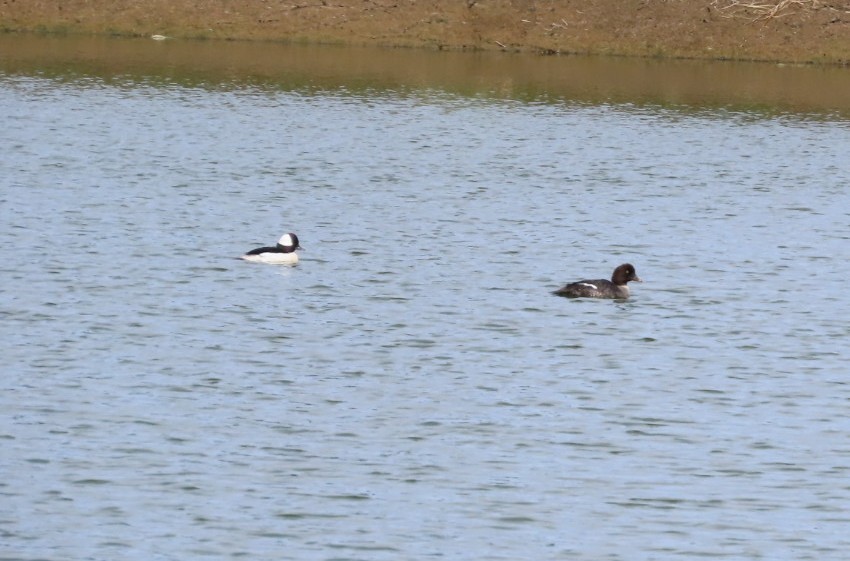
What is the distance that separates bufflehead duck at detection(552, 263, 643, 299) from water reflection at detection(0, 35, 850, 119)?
31.7 meters

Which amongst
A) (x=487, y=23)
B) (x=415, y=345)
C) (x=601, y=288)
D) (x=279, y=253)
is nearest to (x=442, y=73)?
(x=487, y=23)

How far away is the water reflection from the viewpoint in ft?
201

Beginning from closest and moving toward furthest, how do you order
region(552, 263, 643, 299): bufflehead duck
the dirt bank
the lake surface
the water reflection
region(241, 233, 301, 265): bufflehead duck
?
1. the lake surface
2. region(552, 263, 643, 299): bufflehead duck
3. region(241, 233, 301, 265): bufflehead duck
4. the water reflection
5. the dirt bank

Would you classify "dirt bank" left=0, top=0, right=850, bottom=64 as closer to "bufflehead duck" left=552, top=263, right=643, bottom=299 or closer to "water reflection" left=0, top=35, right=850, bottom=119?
"water reflection" left=0, top=35, right=850, bottom=119

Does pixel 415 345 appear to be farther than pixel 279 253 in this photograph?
No

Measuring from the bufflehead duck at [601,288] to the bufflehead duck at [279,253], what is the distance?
467cm

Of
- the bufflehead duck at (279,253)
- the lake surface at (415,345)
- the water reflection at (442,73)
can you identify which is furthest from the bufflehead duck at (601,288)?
the water reflection at (442,73)

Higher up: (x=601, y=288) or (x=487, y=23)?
(x=601, y=288)

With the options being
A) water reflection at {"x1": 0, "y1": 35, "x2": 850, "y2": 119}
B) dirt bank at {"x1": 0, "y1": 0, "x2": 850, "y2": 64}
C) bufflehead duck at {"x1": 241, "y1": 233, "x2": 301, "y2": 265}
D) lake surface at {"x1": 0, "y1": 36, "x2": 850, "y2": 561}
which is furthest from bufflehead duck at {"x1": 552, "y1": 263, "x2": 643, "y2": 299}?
dirt bank at {"x1": 0, "y1": 0, "x2": 850, "y2": 64}

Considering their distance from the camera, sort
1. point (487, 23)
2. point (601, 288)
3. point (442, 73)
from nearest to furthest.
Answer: point (601, 288) → point (442, 73) → point (487, 23)

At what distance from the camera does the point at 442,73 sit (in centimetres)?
6588

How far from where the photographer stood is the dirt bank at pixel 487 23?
72.9 metres

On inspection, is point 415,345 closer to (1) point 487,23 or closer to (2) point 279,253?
(2) point 279,253

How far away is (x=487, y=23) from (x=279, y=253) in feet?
152
